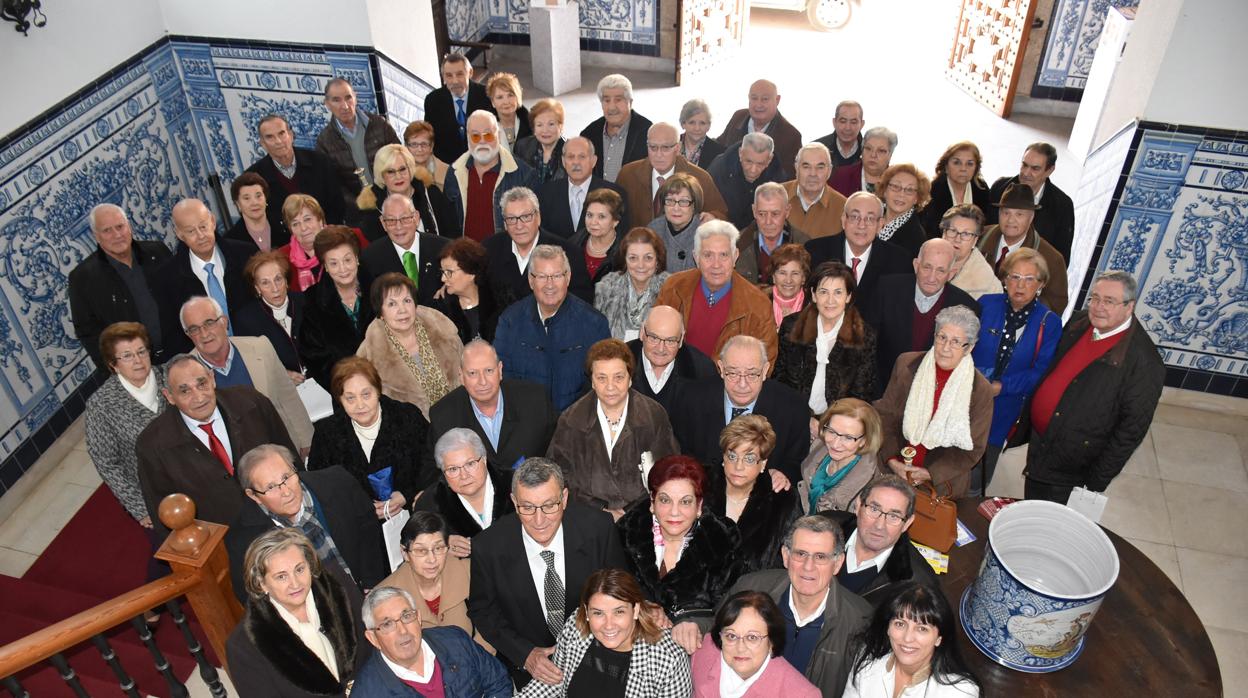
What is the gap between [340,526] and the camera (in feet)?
11.5

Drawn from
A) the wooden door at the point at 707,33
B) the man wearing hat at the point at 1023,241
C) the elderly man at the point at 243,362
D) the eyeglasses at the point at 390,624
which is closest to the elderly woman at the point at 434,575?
the eyeglasses at the point at 390,624

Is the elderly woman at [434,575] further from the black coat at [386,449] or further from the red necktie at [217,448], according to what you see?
the red necktie at [217,448]

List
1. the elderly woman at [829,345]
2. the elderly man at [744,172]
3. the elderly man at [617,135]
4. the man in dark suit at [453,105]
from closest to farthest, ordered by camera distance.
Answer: the elderly woman at [829,345] < the elderly man at [744,172] < the elderly man at [617,135] < the man in dark suit at [453,105]

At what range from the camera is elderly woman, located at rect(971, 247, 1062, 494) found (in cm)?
422

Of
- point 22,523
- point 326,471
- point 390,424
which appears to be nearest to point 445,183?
point 390,424

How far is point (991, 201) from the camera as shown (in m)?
5.58

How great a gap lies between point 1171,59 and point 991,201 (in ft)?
4.20

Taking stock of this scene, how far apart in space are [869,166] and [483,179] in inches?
101

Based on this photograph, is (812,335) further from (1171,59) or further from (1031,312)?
(1171,59)

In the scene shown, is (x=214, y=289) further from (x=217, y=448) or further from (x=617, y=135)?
(x=617, y=135)

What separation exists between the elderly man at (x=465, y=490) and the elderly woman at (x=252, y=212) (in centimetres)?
240

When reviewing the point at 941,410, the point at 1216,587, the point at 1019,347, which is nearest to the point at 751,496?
the point at 941,410

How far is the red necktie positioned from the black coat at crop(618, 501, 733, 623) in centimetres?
191

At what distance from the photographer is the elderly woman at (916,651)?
105 inches
